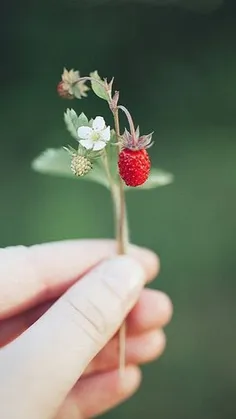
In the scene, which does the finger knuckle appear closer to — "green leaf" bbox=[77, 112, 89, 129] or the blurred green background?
"green leaf" bbox=[77, 112, 89, 129]

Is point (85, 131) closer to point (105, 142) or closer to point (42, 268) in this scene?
point (105, 142)

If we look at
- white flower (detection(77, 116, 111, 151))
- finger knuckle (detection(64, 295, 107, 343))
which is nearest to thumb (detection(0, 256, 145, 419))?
finger knuckle (detection(64, 295, 107, 343))

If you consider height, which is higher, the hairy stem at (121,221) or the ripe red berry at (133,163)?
the ripe red berry at (133,163)

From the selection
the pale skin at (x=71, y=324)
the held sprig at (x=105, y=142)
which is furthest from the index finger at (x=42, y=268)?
the held sprig at (x=105, y=142)

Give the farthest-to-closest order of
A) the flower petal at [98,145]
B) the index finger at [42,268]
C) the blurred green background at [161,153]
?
the blurred green background at [161,153]
the index finger at [42,268]
the flower petal at [98,145]

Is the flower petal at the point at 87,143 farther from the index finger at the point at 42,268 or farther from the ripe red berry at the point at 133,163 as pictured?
the index finger at the point at 42,268

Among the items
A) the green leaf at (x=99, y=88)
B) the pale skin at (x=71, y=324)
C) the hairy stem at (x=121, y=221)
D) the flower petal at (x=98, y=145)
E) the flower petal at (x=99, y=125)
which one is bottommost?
the pale skin at (x=71, y=324)

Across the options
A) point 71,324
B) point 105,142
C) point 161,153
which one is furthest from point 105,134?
point 161,153
